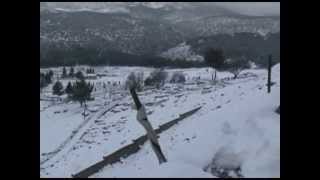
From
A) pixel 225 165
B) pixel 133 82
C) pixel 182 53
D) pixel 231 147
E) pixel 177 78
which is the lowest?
pixel 225 165

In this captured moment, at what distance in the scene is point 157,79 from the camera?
7575 centimetres

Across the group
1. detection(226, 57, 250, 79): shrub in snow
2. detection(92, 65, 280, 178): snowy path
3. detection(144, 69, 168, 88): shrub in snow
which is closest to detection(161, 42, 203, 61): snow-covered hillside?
detection(144, 69, 168, 88): shrub in snow

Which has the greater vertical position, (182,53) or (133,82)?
(182,53)

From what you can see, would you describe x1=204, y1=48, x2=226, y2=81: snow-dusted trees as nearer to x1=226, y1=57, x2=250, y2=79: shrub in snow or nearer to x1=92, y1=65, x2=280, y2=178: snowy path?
x1=226, y1=57, x2=250, y2=79: shrub in snow

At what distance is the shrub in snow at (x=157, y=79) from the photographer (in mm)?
70812

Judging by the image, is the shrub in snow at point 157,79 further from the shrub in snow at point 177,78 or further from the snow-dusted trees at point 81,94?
the snow-dusted trees at point 81,94

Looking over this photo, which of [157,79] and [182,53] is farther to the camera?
[182,53]

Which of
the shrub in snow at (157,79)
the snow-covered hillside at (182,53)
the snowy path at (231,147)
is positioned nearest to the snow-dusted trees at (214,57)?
the shrub in snow at (157,79)

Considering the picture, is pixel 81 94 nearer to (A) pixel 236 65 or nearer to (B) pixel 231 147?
(A) pixel 236 65

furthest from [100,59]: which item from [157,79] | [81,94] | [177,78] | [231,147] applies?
[231,147]
